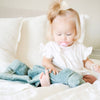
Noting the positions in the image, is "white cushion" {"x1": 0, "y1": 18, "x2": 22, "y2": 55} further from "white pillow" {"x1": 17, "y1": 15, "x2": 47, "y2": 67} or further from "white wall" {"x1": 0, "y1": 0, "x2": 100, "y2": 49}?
"white wall" {"x1": 0, "y1": 0, "x2": 100, "y2": 49}

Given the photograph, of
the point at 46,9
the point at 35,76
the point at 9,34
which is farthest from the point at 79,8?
the point at 35,76

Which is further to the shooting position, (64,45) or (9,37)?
(9,37)

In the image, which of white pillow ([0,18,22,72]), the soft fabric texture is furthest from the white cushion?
the soft fabric texture

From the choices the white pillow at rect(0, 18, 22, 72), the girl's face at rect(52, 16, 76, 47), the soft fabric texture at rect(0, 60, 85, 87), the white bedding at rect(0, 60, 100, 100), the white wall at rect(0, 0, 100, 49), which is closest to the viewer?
the white bedding at rect(0, 60, 100, 100)

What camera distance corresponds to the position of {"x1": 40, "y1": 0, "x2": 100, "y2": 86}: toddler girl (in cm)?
110

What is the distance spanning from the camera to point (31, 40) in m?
1.47

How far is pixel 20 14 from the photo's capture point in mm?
1910

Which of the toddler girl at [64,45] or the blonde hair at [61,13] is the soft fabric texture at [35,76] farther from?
the blonde hair at [61,13]

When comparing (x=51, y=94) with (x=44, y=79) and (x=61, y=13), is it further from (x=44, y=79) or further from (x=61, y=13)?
(x=61, y=13)

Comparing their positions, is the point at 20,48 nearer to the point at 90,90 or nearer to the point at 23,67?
the point at 23,67

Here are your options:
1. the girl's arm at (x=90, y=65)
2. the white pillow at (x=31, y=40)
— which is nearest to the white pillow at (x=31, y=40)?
the white pillow at (x=31, y=40)

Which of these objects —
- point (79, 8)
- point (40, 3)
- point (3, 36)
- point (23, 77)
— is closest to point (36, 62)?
point (3, 36)

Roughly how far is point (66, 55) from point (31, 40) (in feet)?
1.36

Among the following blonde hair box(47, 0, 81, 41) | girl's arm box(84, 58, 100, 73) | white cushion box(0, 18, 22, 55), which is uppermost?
blonde hair box(47, 0, 81, 41)
